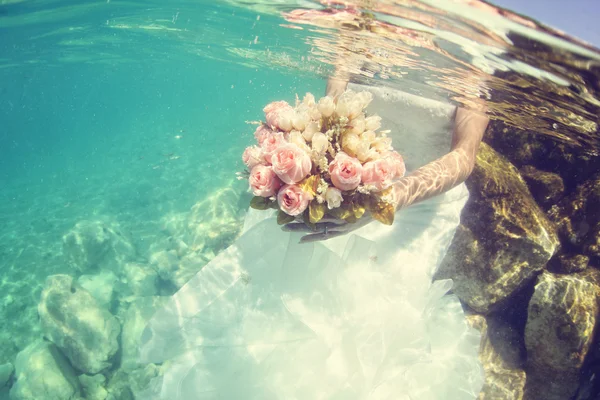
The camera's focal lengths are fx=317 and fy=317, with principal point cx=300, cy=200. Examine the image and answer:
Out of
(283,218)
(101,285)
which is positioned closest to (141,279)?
(101,285)

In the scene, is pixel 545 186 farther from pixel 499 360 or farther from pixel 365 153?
pixel 365 153

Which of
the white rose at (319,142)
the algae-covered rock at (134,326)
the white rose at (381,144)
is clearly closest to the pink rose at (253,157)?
the white rose at (319,142)

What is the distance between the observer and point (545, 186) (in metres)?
5.91

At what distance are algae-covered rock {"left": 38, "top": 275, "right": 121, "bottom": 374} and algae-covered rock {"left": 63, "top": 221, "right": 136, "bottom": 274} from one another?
229 cm

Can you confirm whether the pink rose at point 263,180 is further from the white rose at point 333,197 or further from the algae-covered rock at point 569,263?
the algae-covered rock at point 569,263

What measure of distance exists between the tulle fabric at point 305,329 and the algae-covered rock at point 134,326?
3674mm

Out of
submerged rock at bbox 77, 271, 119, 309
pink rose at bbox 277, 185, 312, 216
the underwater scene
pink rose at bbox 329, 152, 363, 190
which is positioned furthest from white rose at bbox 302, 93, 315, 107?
submerged rock at bbox 77, 271, 119, 309

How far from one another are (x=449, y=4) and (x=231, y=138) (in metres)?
21.3

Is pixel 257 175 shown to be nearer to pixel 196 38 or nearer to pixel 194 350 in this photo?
pixel 194 350

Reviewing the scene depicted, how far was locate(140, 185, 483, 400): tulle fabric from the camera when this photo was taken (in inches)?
135

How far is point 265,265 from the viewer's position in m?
3.89

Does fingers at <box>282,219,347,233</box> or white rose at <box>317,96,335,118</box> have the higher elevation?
white rose at <box>317,96,335,118</box>

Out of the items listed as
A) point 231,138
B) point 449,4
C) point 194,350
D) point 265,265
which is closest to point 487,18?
point 449,4

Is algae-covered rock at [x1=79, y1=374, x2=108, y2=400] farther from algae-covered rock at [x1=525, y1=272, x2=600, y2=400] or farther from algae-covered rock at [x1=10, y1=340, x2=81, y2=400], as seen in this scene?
algae-covered rock at [x1=525, y1=272, x2=600, y2=400]
